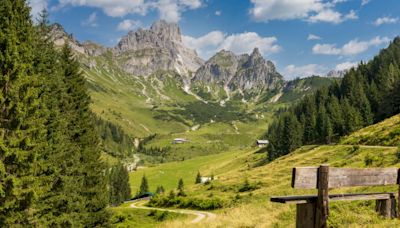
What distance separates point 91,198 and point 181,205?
2654 centimetres

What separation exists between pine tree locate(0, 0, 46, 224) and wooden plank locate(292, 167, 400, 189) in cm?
1609

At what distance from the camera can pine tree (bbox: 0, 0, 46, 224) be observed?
2007cm

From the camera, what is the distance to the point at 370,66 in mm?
159625

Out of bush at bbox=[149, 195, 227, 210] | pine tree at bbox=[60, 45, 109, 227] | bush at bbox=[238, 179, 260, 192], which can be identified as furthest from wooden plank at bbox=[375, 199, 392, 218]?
bush at bbox=[238, 179, 260, 192]

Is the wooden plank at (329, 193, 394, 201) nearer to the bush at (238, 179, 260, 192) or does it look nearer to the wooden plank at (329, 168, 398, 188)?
the wooden plank at (329, 168, 398, 188)

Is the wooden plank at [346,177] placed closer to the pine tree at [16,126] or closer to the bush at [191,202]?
the pine tree at [16,126]

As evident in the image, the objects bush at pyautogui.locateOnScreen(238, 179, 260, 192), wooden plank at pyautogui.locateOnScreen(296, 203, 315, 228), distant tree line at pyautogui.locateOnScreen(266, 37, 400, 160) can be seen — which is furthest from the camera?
distant tree line at pyautogui.locateOnScreen(266, 37, 400, 160)

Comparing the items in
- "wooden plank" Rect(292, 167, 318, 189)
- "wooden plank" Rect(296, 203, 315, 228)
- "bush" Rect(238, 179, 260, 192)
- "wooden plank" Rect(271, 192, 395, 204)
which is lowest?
"bush" Rect(238, 179, 260, 192)

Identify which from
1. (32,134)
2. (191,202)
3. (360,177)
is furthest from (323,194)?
(191,202)

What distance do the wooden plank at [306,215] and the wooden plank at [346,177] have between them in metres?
0.86

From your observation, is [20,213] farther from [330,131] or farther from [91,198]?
[330,131]

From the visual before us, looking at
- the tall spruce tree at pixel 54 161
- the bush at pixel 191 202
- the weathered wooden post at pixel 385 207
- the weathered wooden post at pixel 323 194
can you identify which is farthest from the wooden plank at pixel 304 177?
the bush at pixel 191 202

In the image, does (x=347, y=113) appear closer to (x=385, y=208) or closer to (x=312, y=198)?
(x=385, y=208)

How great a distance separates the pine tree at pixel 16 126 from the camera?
20073mm
